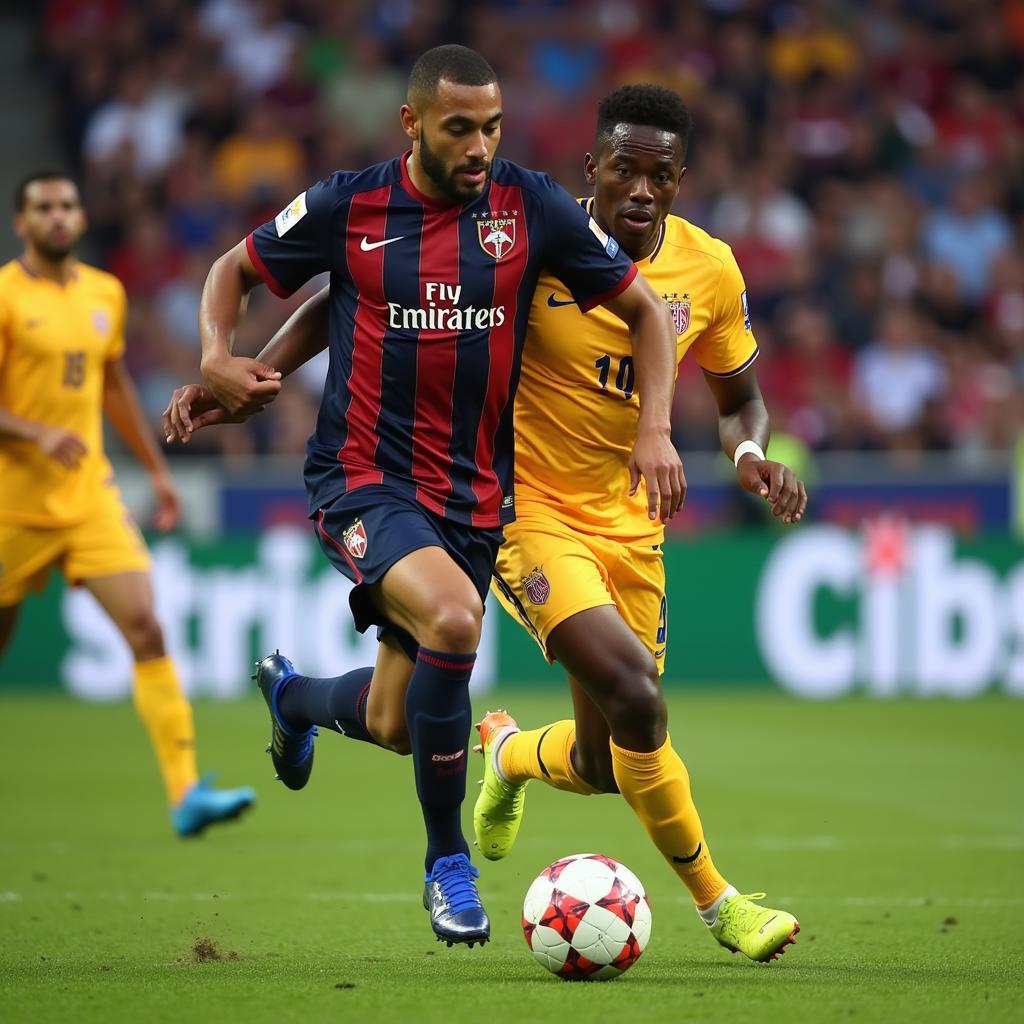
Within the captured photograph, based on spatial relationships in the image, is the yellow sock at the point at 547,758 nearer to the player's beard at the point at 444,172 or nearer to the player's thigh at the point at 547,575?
the player's thigh at the point at 547,575

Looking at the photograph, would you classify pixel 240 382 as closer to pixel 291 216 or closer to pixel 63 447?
pixel 291 216

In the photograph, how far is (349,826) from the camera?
335 inches

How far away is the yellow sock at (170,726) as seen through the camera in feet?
25.9

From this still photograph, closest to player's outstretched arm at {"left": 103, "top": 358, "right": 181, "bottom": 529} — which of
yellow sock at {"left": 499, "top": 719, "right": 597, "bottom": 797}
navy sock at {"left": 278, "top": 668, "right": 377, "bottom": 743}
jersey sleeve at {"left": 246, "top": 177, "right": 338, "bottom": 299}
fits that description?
navy sock at {"left": 278, "top": 668, "right": 377, "bottom": 743}

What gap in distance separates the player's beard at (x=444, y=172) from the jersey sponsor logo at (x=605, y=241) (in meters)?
0.37

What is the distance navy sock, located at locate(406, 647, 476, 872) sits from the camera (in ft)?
Answer: 16.2

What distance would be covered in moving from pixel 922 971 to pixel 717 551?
8.92 meters

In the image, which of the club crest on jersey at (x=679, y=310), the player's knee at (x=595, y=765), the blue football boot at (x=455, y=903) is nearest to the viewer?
the blue football boot at (x=455, y=903)

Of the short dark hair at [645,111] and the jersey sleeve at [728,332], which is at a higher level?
the short dark hair at [645,111]

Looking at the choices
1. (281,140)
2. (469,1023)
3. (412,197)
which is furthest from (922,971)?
(281,140)

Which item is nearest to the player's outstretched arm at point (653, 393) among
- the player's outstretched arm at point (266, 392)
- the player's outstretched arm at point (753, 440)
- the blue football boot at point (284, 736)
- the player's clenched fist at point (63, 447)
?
the player's outstretched arm at point (753, 440)

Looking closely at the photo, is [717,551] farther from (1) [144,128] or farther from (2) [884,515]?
(1) [144,128]

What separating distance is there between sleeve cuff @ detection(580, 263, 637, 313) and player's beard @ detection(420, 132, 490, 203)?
466 millimetres

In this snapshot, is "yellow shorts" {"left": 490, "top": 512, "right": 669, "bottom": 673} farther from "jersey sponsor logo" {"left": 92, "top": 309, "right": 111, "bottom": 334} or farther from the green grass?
"jersey sponsor logo" {"left": 92, "top": 309, "right": 111, "bottom": 334}
